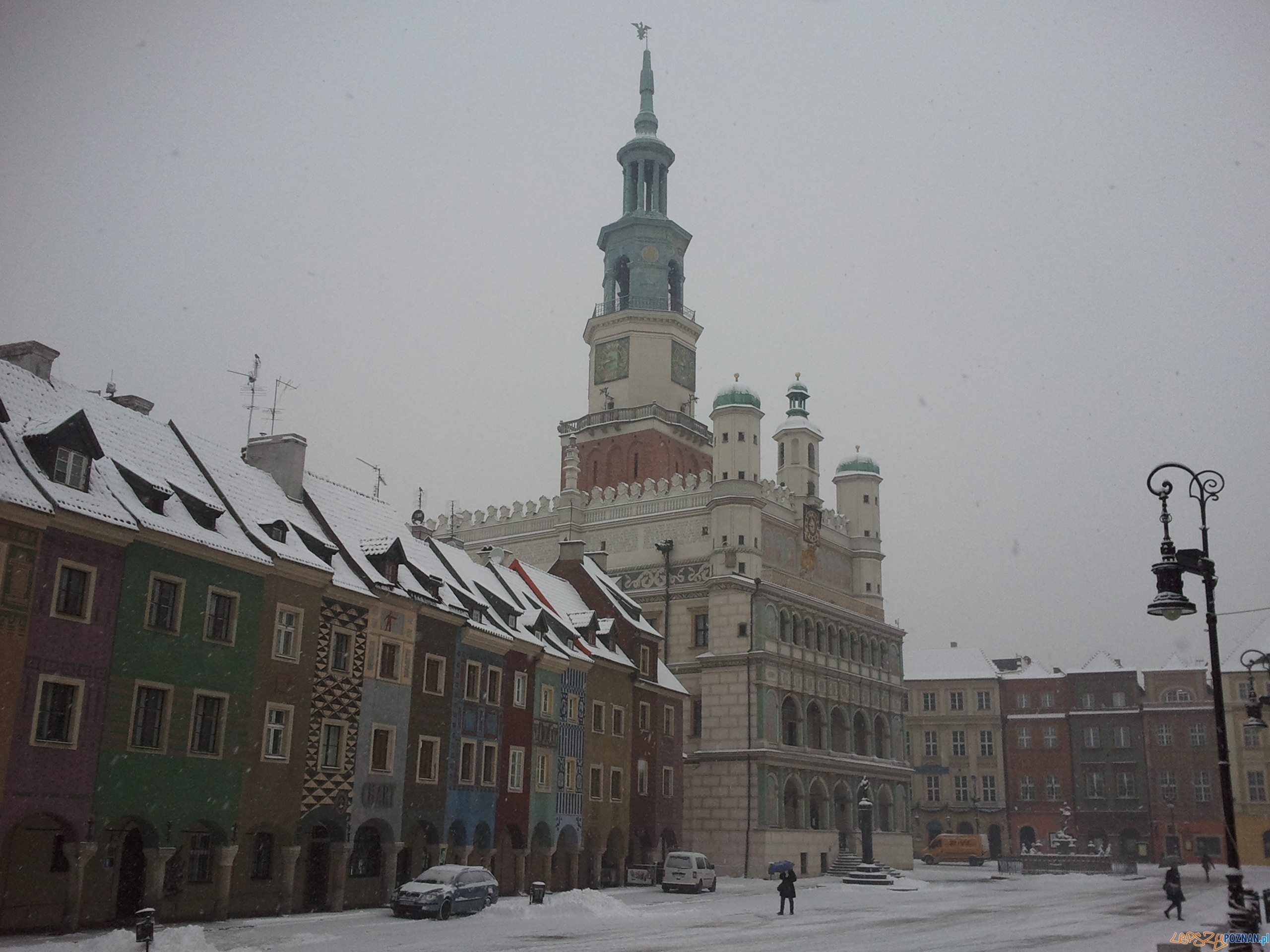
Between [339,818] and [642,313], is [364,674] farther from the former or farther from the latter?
[642,313]

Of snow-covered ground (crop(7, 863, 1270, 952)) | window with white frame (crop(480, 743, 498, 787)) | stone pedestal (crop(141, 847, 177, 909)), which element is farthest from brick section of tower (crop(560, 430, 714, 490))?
stone pedestal (crop(141, 847, 177, 909))

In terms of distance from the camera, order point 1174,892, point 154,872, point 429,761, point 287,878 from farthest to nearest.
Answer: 1. point 429,761
2. point 1174,892
3. point 287,878
4. point 154,872

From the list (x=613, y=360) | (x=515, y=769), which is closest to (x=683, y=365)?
(x=613, y=360)

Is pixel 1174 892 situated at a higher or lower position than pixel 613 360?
lower

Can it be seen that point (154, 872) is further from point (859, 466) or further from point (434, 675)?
point (859, 466)

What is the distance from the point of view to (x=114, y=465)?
29.8 m

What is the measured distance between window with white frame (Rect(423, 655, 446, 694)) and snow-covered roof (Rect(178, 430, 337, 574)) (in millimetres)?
3708

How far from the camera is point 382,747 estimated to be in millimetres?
35625

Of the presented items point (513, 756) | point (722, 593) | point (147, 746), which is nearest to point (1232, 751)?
point (722, 593)

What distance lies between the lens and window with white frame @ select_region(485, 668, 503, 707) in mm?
40656

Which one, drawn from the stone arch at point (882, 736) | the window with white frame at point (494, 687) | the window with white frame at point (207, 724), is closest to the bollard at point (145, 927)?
the window with white frame at point (207, 724)

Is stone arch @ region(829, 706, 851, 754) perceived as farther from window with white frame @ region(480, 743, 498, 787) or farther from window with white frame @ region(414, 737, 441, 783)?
window with white frame @ region(414, 737, 441, 783)

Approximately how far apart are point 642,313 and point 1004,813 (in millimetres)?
49496

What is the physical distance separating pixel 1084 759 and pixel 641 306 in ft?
163
